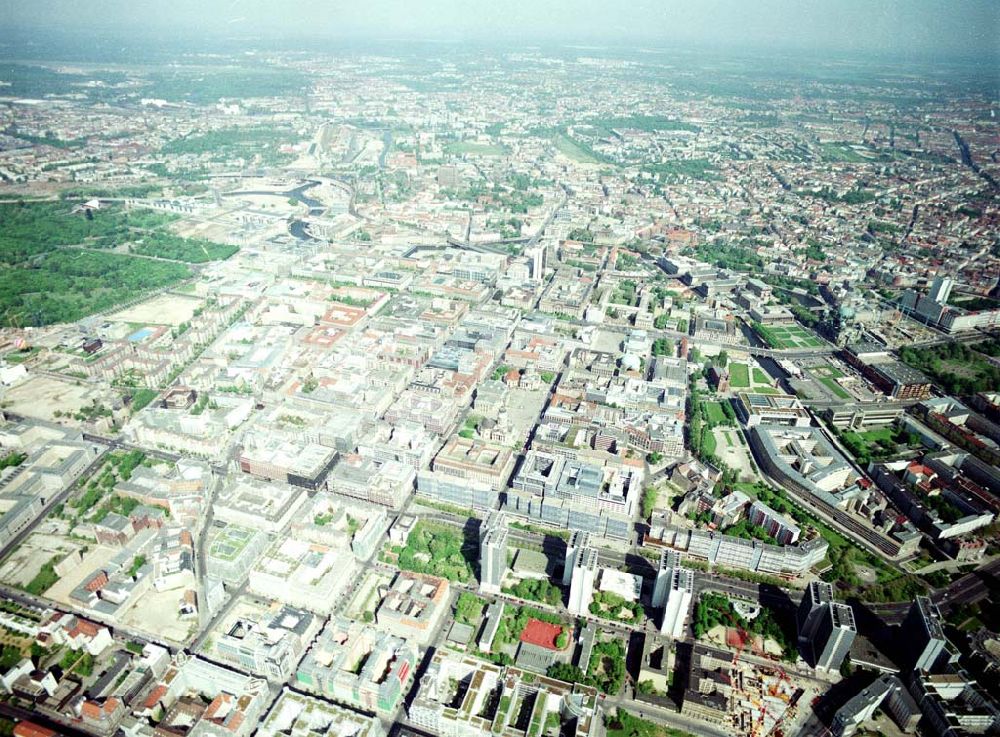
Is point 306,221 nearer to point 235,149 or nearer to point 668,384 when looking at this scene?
point 235,149

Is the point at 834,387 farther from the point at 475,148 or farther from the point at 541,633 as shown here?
the point at 475,148

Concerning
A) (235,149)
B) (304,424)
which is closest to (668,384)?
(304,424)

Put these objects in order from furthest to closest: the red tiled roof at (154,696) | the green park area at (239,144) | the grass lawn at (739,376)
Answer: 1. the green park area at (239,144)
2. the grass lawn at (739,376)
3. the red tiled roof at (154,696)

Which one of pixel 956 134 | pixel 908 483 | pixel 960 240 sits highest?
pixel 956 134

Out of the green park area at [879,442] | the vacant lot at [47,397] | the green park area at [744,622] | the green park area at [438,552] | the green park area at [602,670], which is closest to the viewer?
the green park area at [602,670]

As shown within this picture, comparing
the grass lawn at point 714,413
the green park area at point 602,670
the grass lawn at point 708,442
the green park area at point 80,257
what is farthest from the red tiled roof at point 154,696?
the green park area at point 80,257

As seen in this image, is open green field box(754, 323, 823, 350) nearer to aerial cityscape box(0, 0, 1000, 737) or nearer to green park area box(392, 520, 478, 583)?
aerial cityscape box(0, 0, 1000, 737)

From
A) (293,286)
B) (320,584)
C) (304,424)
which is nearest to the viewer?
(320,584)

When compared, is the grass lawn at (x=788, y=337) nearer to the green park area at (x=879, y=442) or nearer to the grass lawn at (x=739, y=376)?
the grass lawn at (x=739, y=376)
